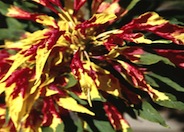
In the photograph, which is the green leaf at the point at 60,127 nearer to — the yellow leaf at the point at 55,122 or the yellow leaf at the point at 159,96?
the yellow leaf at the point at 55,122

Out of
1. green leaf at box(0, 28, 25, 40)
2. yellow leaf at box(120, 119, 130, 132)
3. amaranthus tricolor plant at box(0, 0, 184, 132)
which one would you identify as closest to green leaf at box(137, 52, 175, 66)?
amaranthus tricolor plant at box(0, 0, 184, 132)

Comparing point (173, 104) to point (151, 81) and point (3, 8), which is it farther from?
point (3, 8)

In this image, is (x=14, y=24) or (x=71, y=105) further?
(x=14, y=24)

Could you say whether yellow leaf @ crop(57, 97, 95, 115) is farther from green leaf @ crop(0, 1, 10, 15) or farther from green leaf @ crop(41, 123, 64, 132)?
green leaf @ crop(0, 1, 10, 15)

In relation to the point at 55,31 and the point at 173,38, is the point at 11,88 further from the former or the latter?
the point at 173,38

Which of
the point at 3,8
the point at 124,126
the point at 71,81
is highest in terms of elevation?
the point at 3,8

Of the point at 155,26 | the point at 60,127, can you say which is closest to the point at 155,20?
the point at 155,26

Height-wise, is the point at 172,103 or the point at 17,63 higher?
the point at 17,63

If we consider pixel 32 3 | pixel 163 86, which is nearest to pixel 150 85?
pixel 163 86

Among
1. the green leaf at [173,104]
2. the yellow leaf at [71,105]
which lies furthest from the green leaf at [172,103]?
the yellow leaf at [71,105]
